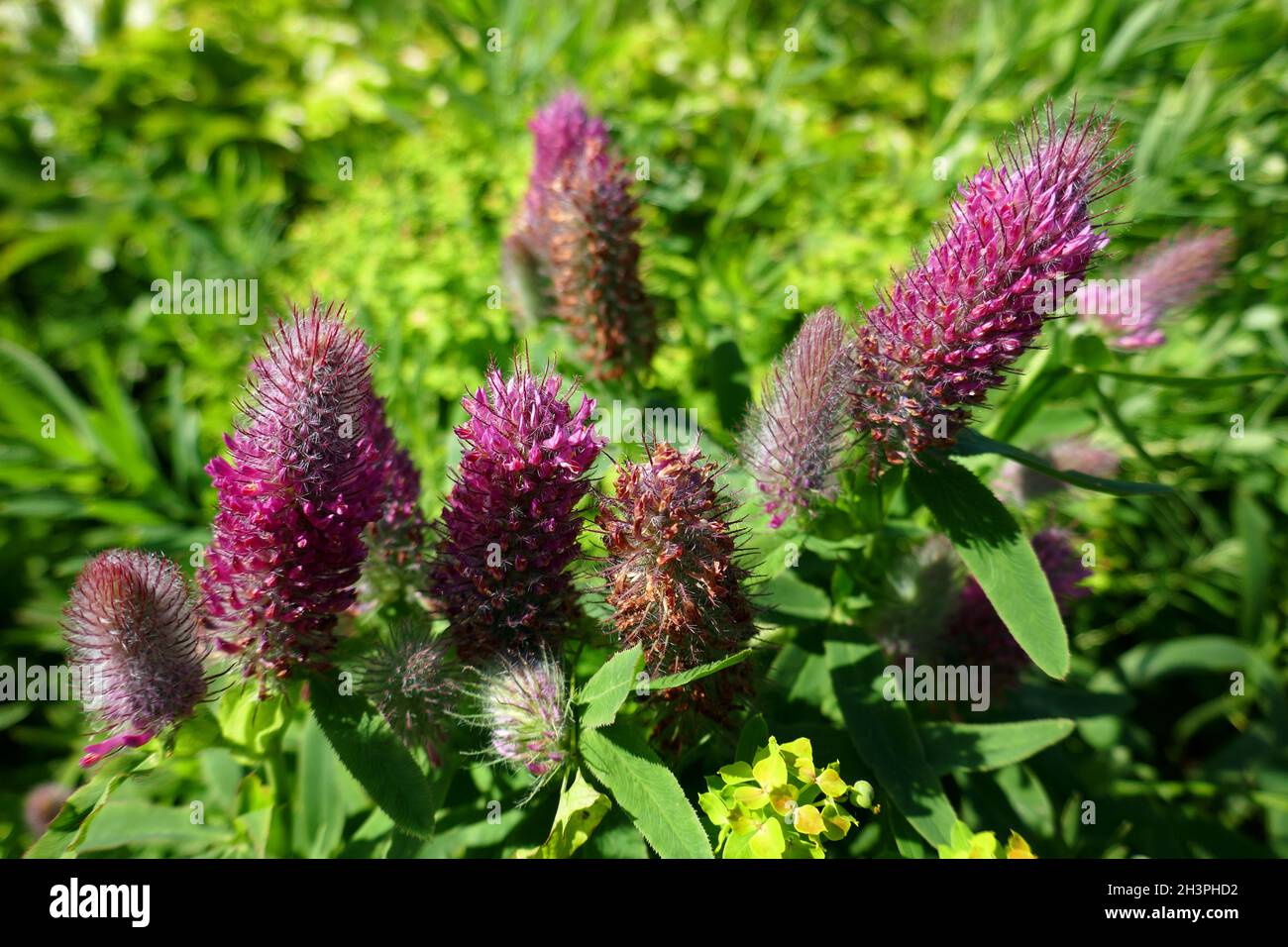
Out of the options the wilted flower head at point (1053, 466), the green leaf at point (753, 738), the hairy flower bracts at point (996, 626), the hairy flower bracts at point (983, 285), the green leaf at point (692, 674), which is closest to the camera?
the green leaf at point (692, 674)

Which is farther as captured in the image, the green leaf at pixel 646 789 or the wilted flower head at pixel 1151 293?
the wilted flower head at pixel 1151 293

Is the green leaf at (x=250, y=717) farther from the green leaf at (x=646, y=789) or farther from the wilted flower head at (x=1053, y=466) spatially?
the wilted flower head at (x=1053, y=466)

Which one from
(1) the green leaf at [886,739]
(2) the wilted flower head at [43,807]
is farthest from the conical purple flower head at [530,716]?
(2) the wilted flower head at [43,807]

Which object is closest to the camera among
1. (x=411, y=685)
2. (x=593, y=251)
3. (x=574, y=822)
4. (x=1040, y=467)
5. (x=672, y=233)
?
(x=574, y=822)

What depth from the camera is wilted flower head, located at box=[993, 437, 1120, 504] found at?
170cm

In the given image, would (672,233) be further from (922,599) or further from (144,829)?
(144,829)

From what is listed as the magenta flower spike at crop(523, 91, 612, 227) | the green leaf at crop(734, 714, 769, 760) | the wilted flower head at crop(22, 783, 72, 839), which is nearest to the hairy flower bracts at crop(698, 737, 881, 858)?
the green leaf at crop(734, 714, 769, 760)

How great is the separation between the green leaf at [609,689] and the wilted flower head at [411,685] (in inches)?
8.5

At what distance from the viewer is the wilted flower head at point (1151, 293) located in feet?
5.70

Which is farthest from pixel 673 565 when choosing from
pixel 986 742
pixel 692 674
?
pixel 986 742

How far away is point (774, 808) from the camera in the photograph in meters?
1.09

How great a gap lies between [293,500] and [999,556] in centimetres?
102

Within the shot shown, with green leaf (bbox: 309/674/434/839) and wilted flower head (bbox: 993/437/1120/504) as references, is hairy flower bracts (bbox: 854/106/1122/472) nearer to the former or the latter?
wilted flower head (bbox: 993/437/1120/504)
